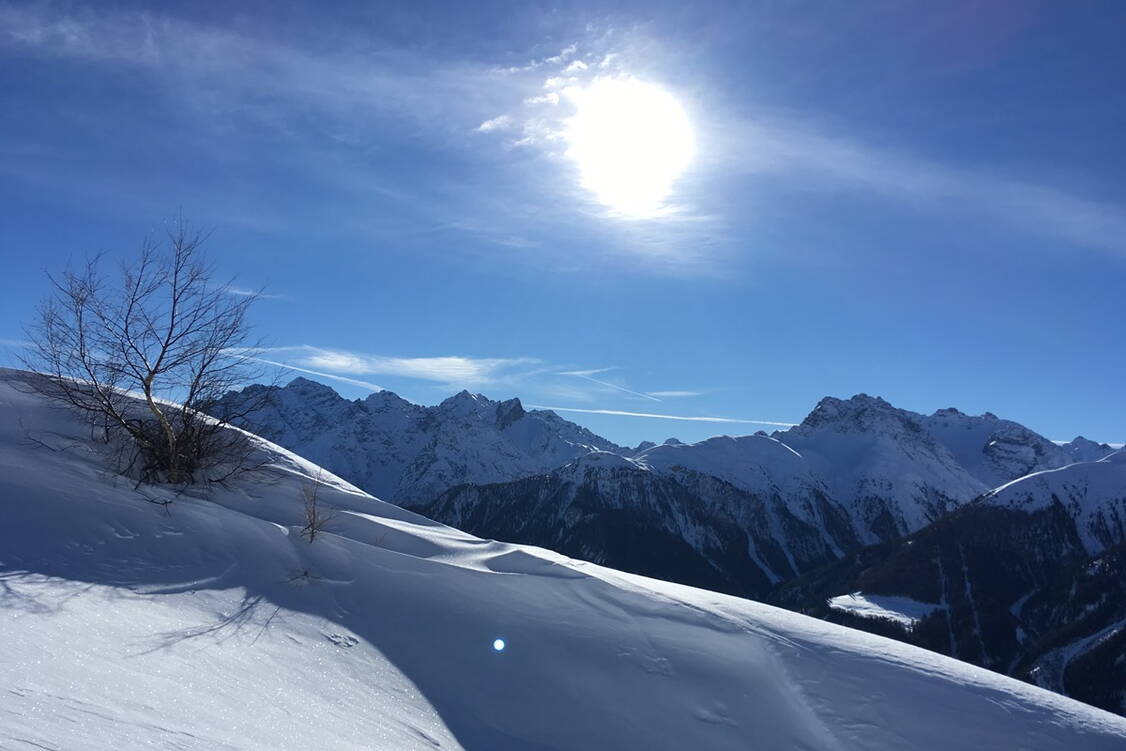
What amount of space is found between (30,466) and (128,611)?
4.15 metres

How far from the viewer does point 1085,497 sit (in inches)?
6442

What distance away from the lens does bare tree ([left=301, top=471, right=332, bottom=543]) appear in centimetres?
1044

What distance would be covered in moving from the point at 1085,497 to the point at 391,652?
200m

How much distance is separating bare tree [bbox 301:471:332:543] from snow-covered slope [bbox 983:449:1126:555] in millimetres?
179795

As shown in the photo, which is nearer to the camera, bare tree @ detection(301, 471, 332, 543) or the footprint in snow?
the footprint in snow

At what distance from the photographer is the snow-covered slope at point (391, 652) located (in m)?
5.88

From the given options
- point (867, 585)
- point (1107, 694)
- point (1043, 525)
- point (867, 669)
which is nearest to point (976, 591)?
point (867, 585)

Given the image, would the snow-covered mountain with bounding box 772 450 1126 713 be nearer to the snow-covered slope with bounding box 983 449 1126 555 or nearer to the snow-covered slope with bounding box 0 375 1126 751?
the snow-covered slope with bounding box 983 449 1126 555

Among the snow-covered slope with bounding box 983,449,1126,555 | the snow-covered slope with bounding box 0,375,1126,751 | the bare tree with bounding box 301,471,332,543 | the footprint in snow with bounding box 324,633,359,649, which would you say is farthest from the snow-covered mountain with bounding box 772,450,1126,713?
the footprint in snow with bounding box 324,633,359,649

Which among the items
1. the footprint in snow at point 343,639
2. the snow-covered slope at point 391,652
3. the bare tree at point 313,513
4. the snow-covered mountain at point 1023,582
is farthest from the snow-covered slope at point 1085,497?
the footprint in snow at point 343,639

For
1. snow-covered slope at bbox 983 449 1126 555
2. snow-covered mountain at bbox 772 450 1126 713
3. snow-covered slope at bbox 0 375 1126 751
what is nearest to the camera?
snow-covered slope at bbox 0 375 1126 751

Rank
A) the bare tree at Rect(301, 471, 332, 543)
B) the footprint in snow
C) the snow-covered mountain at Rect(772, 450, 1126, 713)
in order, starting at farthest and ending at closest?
1. the snow-covered mountain at Rect(772, 450, 1126, 713)
2. the bare tree at Rect(301, 471, 332, 543)
3. the footprint in snow

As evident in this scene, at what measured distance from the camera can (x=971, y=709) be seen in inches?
314

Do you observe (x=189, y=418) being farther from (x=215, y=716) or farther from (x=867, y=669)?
(x=867, y=669)
